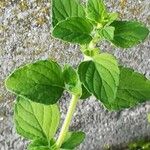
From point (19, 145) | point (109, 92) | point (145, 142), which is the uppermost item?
point (109, 92)

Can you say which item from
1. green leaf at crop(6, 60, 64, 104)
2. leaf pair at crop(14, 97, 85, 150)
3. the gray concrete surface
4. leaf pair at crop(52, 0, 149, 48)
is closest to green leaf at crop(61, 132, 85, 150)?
leaf pair at crop(14, 97, 85, 150)

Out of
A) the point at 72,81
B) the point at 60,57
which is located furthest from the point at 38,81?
the point at 60,57

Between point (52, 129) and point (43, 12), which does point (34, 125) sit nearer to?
point (52, 129)

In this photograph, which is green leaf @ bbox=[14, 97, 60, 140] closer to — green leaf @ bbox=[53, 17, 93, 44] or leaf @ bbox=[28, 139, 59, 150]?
leaf @ bbox=[28, 139, 59, 150]

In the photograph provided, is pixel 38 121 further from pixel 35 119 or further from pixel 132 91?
pixel 132 91

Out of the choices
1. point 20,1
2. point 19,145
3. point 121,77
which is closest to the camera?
point 121,77

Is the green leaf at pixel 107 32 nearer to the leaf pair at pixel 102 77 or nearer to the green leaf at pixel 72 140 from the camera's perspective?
the leaf pair at pixel 102 77

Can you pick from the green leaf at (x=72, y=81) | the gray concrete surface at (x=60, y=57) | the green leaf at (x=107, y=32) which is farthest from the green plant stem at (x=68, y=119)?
the gray concrete surface at (x=60, y=57)

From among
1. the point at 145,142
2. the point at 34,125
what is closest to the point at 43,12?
the point at 34,125
